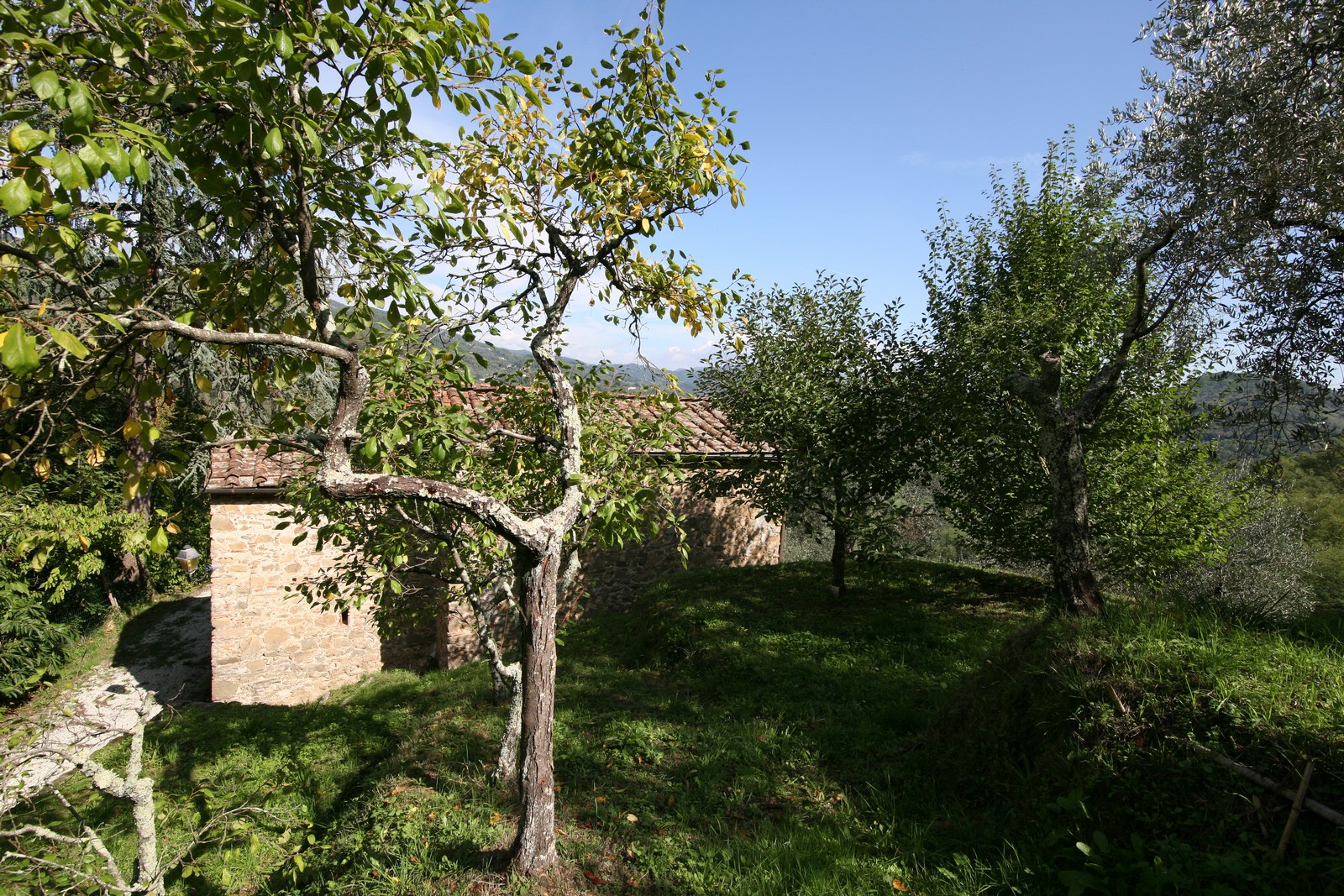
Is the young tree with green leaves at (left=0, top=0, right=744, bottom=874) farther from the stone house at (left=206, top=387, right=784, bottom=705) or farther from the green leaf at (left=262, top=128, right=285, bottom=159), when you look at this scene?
the stone house at (left=206, top=387, right=784, bottom=705)

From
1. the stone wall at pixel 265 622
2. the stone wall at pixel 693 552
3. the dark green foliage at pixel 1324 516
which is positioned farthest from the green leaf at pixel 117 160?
the dark green foliage at pixel 1324 516

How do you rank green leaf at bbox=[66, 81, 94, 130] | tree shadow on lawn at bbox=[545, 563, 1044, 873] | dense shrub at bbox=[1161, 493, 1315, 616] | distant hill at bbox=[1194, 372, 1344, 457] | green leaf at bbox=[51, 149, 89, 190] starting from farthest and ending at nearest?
dense shrub at bbox=[1161, 493, 1315, 616], distant hill at bbox=[1194, 372, 1344, 457], tree shadow on lawn at bbox=[545, 563, 1044, 873], green leaf at bbox=[66, 81, 94, 130], green leaf at bbox=[51, 149, 89, 190]

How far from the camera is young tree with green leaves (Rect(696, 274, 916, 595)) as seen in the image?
9703mm

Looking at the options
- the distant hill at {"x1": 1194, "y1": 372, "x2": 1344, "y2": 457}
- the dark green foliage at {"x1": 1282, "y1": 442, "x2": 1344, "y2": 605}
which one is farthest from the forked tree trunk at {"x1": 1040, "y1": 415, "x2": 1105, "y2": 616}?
the dark green foliage at {"x1": 1282, "y1": 442, "x2": 1344, "y2": 605}

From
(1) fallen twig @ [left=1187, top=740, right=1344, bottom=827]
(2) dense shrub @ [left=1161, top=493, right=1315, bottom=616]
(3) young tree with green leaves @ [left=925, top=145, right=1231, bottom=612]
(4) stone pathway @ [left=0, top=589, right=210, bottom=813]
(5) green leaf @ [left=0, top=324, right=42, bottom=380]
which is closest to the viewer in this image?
(5) green leaf @ [left=0, top=324, right=42, bottom=380]

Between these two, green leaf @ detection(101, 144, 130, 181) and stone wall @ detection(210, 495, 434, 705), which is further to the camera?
stone wall @ detection(210, 495, 434, 705)

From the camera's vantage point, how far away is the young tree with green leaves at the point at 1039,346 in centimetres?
843

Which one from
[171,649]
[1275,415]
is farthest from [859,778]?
[171,649]

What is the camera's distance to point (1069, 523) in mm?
5875

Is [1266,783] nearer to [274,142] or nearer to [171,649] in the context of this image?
[274,142]

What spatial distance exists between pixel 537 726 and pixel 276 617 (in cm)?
848

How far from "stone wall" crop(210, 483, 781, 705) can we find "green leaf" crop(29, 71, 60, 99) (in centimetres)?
760

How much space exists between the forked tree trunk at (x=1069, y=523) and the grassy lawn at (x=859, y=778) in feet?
1.56

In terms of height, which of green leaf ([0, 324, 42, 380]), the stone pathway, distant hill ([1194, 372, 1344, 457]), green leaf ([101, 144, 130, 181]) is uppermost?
green leaf ([101, 144, 130, 181])
